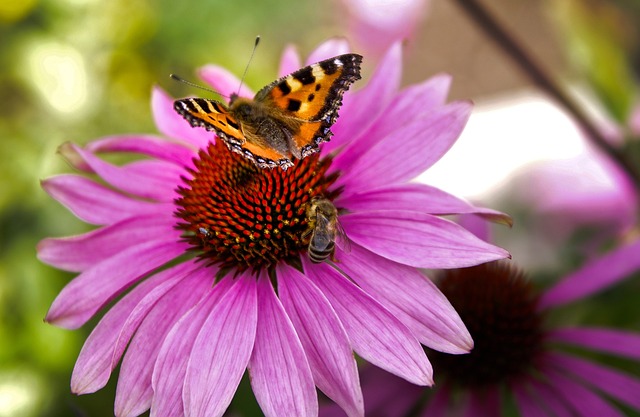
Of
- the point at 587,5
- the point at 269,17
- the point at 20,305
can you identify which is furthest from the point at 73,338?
the point at 269,17

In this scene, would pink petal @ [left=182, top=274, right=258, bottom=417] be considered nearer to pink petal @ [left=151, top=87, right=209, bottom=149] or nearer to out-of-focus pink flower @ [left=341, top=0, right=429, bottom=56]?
pink petal @ [left=151, top=87, right=209, bottom=149]

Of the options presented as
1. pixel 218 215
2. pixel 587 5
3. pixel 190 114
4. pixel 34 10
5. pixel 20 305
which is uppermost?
pixel 587 5

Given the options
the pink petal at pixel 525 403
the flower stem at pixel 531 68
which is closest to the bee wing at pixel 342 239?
the pink petal at pixel 525 403

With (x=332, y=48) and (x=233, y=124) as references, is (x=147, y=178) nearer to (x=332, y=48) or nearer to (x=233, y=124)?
(x=233, y=124)

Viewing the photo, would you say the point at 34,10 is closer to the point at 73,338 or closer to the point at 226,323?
the point at 73,338

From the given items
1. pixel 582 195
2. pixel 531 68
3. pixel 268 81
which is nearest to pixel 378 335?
pixel 531 68

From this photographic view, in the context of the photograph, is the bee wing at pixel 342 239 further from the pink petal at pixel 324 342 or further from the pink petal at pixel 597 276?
the pink petal at pixel 597 276
